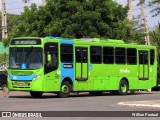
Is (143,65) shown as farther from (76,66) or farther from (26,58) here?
(26,58)

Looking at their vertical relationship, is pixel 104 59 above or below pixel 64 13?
below

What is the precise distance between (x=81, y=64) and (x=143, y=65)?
6.28 meters

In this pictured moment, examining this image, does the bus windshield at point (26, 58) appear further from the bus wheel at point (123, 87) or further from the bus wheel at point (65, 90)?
the bus wheel at point (123, 87)

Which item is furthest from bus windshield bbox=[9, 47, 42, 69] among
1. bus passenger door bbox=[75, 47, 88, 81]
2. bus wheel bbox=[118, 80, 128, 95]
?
bus wheel bbox=[118, 80, 128, 95]

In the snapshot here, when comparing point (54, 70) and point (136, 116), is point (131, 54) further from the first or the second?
point (136, 116)

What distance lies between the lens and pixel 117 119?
54.5ft

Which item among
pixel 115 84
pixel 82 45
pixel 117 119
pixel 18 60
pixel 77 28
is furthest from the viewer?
pixel 77 28

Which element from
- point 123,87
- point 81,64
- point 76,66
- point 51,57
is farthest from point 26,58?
point 123,87

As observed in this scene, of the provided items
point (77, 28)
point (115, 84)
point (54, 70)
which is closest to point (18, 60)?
point (54, 70)

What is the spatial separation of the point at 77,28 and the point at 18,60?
11.8 metres

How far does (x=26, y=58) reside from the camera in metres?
28.0

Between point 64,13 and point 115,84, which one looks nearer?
point 115,84

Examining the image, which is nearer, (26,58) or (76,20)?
(26,58)

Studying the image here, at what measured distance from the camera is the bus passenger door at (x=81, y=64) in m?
29.9
